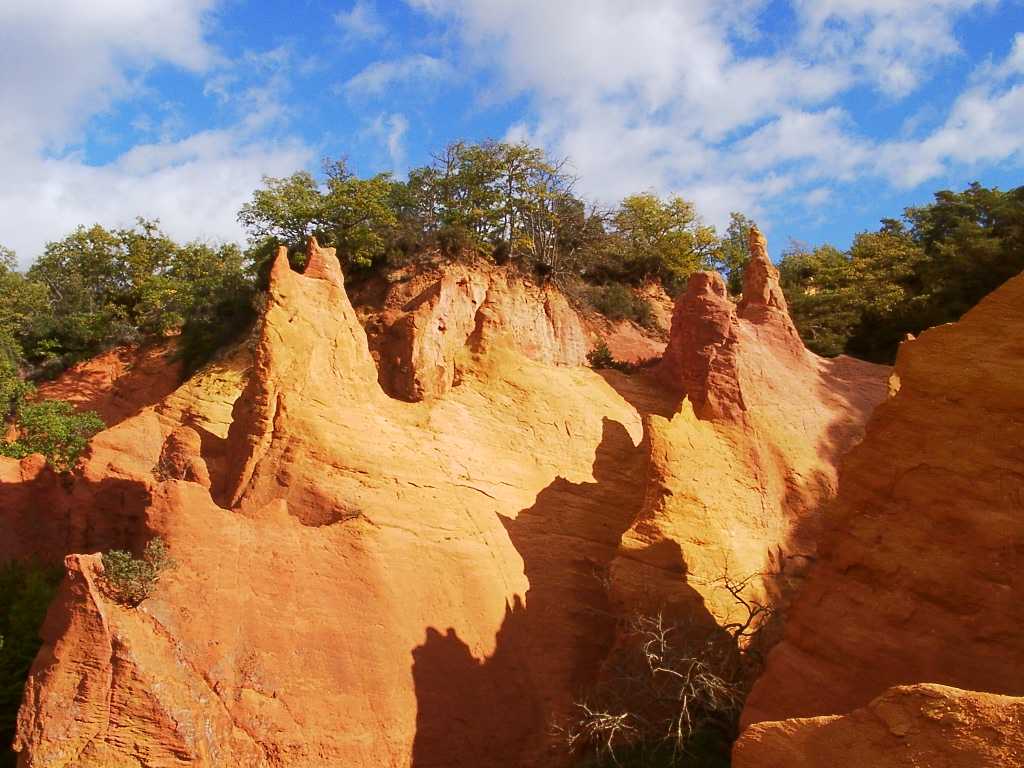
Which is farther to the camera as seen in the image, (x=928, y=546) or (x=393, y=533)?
(x=393, y=533)

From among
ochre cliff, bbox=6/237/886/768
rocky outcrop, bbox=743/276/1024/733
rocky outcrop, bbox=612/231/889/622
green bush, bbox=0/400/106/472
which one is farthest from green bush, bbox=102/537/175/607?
green bush, bbox=0/400/106/472

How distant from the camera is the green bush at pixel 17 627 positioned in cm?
1278

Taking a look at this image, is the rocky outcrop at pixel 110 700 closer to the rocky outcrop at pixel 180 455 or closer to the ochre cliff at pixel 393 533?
the ochre cliff at pixel 393 533

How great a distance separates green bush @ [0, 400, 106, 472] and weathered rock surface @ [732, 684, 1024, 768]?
1870 cm

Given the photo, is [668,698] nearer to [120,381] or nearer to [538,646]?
[538,646]

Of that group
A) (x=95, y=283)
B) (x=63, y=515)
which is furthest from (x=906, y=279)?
(x=95, y=283)

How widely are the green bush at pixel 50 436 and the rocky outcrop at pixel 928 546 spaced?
18044mm

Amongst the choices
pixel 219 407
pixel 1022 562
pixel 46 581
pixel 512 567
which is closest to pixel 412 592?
pixel 512 567

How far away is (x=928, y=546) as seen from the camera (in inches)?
320

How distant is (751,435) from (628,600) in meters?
5.10

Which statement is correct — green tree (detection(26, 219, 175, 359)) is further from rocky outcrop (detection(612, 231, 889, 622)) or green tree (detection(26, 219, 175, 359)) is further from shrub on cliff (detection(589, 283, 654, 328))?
rocky outcrop (detection(612, 231, 889, 622))

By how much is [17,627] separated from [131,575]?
4511 millimetres

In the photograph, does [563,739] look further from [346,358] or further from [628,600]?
[346,358]

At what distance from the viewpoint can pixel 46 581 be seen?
48.9 feet
